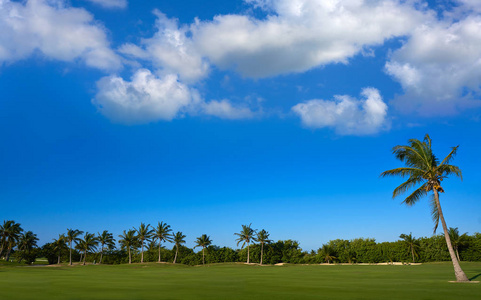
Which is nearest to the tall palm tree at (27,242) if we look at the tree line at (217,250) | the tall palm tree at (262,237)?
the tree line at (217,250)

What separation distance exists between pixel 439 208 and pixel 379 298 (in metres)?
17.9

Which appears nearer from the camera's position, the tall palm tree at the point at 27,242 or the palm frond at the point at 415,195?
the palm frond at the point at 415,195

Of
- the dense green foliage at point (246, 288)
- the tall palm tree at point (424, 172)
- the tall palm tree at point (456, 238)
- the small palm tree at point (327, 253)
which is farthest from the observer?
the small palm tree at point (327, 253)

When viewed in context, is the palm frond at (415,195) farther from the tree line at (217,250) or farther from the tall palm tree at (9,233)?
the tall palm tree at (9,233)

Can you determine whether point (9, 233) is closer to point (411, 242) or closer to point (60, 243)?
point (60, 243)

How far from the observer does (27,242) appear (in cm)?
11631

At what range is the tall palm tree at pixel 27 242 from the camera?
381ft

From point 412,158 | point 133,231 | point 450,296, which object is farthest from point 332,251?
point 450,296

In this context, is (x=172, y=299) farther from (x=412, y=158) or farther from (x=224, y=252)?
(x=224, y=252)

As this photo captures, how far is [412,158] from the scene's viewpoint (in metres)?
35.2

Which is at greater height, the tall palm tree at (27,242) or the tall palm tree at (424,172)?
the tall palm tree at (424,172)

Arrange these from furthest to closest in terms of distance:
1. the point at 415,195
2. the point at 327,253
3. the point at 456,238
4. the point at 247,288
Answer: the point at 327,253 < the point at 456,238 < the point at 415,195 < the point at 247,288

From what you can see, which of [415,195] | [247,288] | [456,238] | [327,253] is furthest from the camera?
[327,253]

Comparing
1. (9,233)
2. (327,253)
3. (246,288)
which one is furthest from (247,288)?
(9,233)
